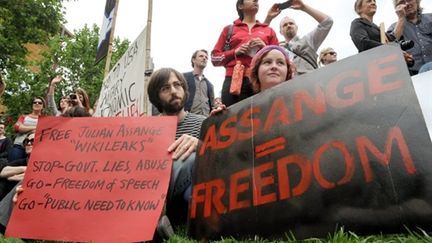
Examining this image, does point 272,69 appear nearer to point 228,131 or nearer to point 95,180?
point 228,131

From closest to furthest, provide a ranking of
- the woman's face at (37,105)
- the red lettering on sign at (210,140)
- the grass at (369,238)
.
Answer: the grass at (369,238) → the red lettering on sign at (210,140) → the woman's face at (37,105)

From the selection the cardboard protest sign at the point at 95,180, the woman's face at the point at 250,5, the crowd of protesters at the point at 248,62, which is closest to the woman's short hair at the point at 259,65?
the crowd of protesters at the point at 248,62

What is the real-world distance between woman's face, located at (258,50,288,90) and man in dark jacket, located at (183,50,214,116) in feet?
8.23

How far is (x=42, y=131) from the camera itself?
287 centimetres

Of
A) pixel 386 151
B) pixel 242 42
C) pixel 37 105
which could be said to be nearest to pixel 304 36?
pixel 242 42

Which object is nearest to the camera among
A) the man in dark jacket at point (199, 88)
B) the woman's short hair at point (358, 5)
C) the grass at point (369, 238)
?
the grass at point (369, 238)

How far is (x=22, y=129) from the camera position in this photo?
5258 millimetres

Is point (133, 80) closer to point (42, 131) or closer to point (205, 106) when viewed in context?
point (42, 131)

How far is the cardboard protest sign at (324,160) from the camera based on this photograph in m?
1.55

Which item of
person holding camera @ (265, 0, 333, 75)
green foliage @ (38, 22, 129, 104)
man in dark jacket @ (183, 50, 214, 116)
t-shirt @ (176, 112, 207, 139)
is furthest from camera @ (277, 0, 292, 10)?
green foliage @ (38, 22, 129, 104)

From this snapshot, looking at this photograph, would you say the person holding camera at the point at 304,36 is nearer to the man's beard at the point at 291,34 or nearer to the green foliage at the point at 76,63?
the man's beard at the point at 291,34

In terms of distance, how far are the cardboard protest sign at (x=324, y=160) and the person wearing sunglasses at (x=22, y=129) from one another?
3.01 meters

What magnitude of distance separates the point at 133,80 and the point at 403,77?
271 centimetres

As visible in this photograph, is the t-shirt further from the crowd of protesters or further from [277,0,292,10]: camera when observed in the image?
[277,0,292,10]: camera
